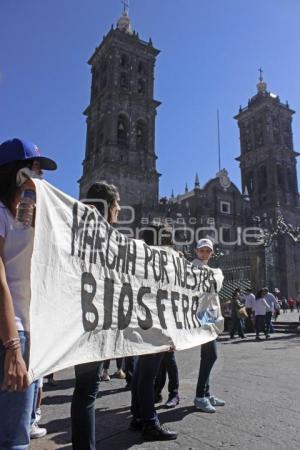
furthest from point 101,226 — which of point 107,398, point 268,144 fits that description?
point 268,144

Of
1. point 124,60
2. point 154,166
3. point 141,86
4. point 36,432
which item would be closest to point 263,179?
point 154,166

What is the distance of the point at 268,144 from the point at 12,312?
50534 millimetres

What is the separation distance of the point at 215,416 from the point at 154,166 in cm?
3721

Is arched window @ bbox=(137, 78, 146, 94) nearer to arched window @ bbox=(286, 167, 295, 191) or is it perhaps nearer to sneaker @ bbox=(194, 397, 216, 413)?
arched window @ bbox=(286, 167, 295, 191)

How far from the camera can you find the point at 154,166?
40.0 metres

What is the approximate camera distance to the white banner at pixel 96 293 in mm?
2053

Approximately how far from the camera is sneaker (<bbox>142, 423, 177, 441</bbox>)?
2930 mm

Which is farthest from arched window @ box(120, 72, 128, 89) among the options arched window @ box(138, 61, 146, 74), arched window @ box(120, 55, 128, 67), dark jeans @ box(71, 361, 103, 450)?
dark jeans @ box(71, 361, 103, 450)

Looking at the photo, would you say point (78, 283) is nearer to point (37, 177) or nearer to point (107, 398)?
point (37, 177)

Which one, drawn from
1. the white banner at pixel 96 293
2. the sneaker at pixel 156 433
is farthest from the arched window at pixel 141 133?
the sneaker at pixel 156 433

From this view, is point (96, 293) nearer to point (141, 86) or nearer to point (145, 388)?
point (145, 388)

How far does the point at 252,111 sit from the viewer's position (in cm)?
5181

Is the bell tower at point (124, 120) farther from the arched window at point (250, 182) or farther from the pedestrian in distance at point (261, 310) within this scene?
the pedestrian in distance at point (261, 310)

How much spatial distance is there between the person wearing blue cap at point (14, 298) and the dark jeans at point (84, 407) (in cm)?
65
